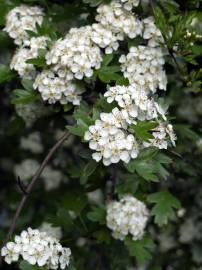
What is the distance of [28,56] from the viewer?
3375 millimetres

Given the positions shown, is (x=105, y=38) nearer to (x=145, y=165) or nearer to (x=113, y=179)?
(x=145, y=165)

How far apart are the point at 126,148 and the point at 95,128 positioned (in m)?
0.15

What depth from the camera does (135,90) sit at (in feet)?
9.62

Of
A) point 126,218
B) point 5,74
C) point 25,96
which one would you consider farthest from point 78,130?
point 126,218

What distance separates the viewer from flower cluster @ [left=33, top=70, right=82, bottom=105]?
3223 mm

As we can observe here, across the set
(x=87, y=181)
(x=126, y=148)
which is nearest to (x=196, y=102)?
(x=87, y=181)

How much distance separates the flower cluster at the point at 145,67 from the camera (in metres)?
3.30

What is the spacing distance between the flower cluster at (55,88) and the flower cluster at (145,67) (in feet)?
0.85

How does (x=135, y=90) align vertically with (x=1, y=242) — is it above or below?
above

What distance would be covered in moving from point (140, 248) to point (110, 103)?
0.99 metres

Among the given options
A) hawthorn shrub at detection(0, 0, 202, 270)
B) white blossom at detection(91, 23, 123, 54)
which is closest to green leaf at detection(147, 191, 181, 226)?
hawthorn shrub at detection(0, 0, 202, 270)

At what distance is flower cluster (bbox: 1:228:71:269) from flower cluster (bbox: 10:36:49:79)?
804 mm

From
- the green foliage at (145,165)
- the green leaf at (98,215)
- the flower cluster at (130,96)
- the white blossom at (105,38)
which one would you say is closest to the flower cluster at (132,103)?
the flower cluster at (130,96)

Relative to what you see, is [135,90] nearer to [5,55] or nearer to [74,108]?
[74,108]
